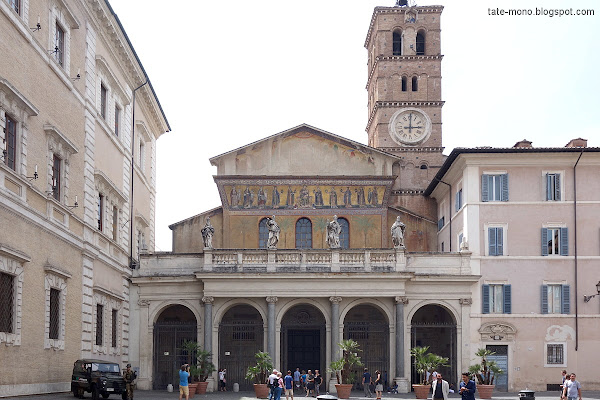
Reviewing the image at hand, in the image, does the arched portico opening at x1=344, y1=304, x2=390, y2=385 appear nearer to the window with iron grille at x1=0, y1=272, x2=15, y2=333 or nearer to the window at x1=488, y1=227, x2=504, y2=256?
the window at x1=488, y1=227, x2=504, y2=256

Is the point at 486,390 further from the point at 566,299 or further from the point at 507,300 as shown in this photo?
the point at 566,299

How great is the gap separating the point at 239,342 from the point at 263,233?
585 centimetres

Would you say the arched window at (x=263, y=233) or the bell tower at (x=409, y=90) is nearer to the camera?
the arched window at (x=263, y=233)

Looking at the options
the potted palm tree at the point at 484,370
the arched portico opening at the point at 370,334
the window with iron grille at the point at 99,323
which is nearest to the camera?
the window with iron grille at the point at 99,323

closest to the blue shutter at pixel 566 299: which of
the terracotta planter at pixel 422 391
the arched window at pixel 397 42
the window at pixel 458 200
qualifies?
the window at pixel 458 200

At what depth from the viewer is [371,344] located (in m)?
44.7

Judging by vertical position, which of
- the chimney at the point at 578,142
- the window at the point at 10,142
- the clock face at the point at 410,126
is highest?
the clock face at the point at 410,126

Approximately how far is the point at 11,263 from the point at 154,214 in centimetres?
2335

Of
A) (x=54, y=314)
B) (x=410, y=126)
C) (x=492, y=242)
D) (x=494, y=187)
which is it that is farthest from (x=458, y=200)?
(x=54, y=314)

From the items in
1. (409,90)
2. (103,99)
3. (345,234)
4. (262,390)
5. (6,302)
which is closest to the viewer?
(6,302)

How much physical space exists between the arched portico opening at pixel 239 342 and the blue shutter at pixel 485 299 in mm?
10094

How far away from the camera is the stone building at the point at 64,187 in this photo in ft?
80.9

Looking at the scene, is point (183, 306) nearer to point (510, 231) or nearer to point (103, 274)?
point (103, 274)

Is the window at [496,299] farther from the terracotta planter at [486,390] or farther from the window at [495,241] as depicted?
the terracotta planter at [486,390]
